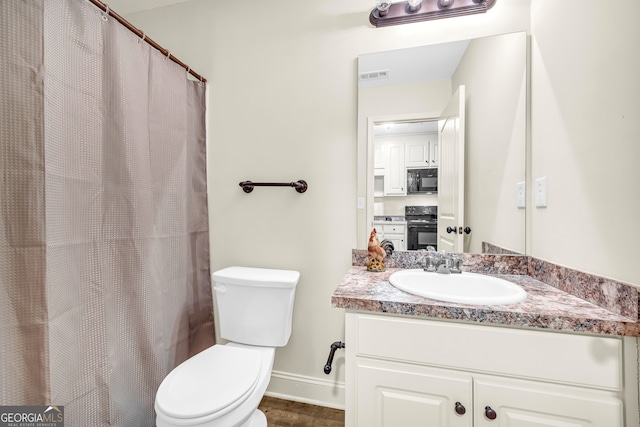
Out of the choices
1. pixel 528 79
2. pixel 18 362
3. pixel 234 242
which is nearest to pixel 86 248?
pixel 18 362

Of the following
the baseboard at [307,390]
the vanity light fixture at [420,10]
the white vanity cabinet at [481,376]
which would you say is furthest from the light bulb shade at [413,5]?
the baseboard at [307,390]

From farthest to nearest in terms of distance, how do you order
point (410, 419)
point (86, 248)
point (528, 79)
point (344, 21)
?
1. point (344, 21)
2. point (528, 79)
3. point (86, 248)
4. point (410, 419)

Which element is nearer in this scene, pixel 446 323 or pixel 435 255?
pixel 446 323

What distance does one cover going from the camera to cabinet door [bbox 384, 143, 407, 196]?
4.62ft

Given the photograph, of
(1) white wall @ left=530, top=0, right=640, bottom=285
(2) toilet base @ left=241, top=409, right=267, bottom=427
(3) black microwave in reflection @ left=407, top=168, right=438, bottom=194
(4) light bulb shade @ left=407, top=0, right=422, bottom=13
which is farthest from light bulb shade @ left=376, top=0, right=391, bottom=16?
(2) toilet base @ left=241, top=409, right=267, bottom=427

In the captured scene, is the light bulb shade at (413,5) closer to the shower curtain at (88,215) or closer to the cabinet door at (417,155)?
the cabinet door at (417,155)

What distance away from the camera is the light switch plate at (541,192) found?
1.13 m

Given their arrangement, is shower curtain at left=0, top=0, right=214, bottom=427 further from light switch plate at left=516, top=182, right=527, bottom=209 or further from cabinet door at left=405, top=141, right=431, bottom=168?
light switch plate at left=516, top=182, right=527, bottom=209

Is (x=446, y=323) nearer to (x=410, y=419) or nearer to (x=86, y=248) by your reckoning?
(x=410, y=419)

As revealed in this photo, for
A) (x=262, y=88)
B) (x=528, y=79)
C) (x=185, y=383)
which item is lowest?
(x=185, y=383)

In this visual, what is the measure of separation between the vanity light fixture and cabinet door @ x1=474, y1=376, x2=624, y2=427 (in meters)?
1.61

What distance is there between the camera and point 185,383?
1.07 meters

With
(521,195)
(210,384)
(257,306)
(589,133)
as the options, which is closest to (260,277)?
(257,306)

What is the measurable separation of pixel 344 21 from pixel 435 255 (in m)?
1.40
